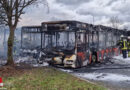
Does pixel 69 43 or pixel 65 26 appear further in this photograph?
pixel 65 26

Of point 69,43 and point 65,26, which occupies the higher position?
point 65,26

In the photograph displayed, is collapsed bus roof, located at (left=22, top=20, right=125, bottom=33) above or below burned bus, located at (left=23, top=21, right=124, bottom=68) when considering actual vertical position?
above

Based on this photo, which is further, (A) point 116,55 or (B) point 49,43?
(A) point 116,55

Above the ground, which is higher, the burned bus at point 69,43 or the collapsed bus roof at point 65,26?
the collapsed bus roof at point 65,26

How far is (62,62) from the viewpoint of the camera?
12.3m

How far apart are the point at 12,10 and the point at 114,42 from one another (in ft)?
37.1

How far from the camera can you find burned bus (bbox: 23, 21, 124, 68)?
39.2 ft

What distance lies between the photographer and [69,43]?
39.3 ft

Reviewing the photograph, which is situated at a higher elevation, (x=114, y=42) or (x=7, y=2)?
(x=7, y=2)

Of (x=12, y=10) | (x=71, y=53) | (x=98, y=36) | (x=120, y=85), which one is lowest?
(x=120, y=85)

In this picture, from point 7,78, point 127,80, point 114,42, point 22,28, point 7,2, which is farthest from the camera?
point 114,42

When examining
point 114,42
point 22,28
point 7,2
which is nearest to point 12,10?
point 7,2

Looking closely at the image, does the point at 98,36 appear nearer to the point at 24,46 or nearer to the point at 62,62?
the point at 62,62

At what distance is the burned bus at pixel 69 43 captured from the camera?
471 inches
